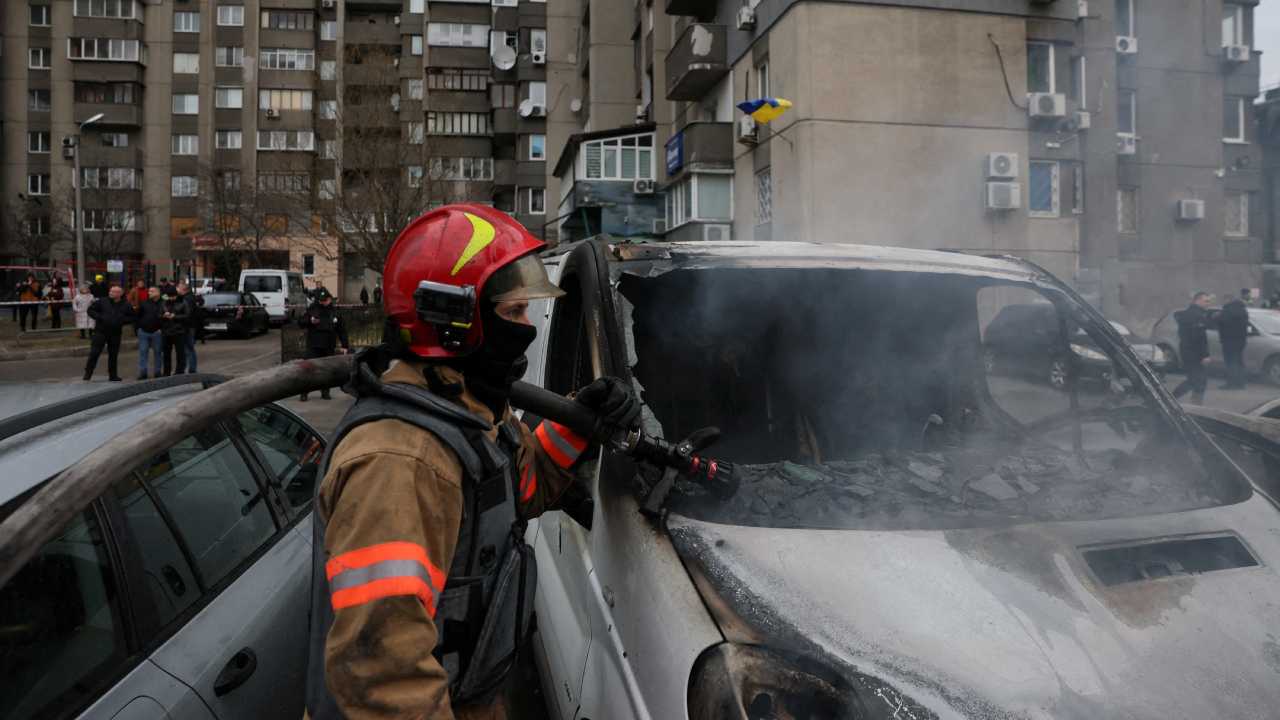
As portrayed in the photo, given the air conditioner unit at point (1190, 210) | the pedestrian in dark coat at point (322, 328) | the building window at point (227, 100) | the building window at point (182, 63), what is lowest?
the pedestrian in dark coat at point (322, 328)

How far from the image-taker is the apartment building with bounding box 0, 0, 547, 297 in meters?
40.6

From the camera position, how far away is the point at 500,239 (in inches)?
64.9

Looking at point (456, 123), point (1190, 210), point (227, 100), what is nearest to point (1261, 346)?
point (1190, 210)

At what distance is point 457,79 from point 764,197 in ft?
100

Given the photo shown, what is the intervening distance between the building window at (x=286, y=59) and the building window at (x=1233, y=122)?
44.4 meters

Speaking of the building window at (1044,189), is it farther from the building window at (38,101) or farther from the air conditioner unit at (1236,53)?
the building window at (38,101)

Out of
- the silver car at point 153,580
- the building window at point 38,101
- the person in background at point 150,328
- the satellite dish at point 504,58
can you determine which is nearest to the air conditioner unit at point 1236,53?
the silver car at point 153,580

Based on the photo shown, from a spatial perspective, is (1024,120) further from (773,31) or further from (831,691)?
(831,691)

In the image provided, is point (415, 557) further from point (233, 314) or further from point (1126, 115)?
point (1126, 115)

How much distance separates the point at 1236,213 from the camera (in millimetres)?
18516

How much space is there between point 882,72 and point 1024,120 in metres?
3.40

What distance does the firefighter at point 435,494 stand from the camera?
123cm

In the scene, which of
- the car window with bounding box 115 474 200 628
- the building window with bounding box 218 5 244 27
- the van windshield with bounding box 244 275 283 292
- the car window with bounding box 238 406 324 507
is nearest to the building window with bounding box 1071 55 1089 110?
the car window with bounding box 238 406 324 507

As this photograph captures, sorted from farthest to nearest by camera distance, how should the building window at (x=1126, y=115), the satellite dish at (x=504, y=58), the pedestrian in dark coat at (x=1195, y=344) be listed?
1. the satellite dish at (x=504, y=58)
2. the building window at (x=1126, y=115)
3. the pedestrian in dark coat at (x=1195, y=344)
